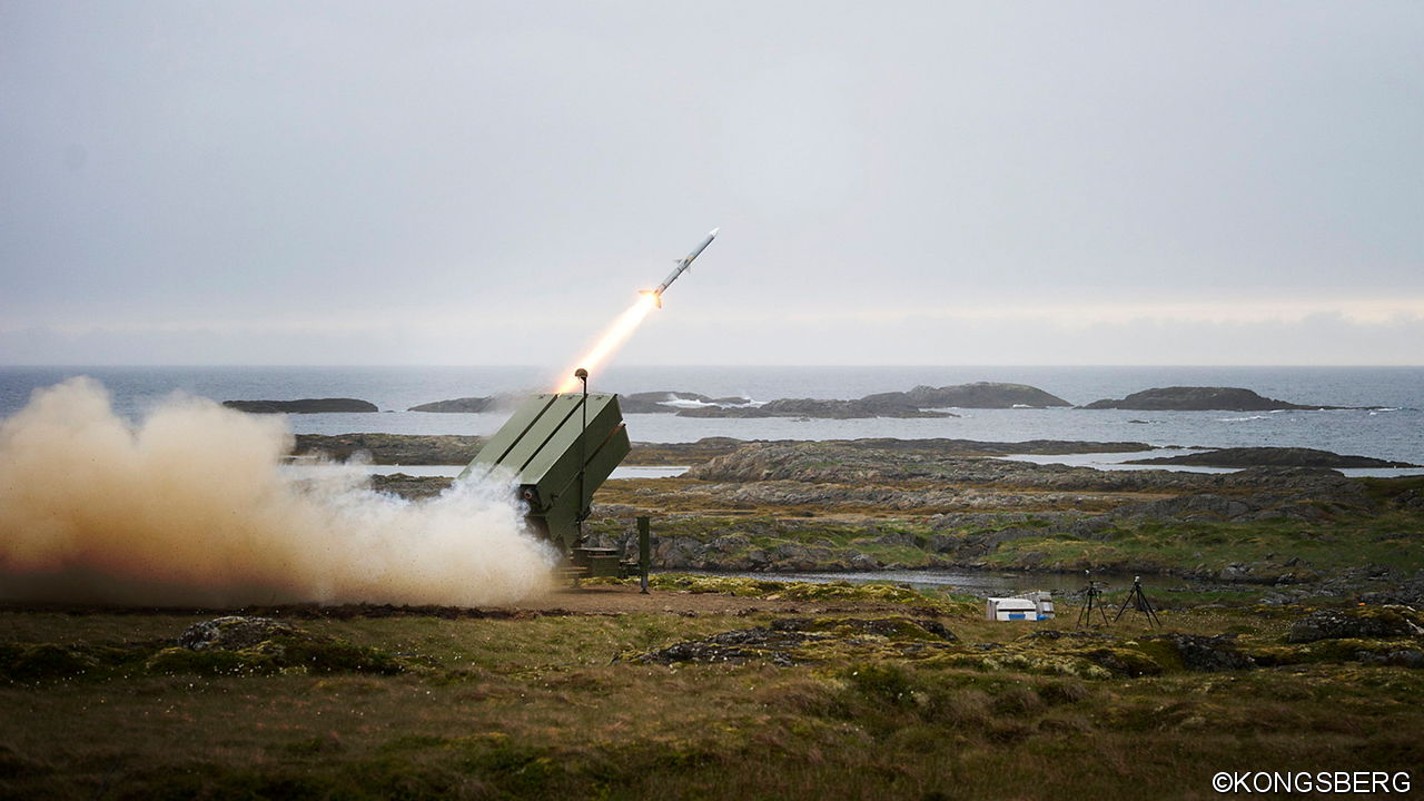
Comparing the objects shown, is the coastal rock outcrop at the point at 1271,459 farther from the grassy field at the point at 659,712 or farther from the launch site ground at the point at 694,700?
the grassy field at the point at 659,712

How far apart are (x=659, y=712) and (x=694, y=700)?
120 cm

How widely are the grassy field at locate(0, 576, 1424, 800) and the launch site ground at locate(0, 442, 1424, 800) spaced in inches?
2.8

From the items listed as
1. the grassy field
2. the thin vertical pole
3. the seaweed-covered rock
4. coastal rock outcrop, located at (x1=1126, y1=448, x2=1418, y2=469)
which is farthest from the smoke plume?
coastal rock outcrop, located at (x1=1126, y1=448, x2=1418, y2=469)

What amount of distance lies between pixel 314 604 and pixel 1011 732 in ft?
64.6

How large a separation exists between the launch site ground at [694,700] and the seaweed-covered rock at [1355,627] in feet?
0.22

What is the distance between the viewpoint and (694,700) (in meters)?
24.8

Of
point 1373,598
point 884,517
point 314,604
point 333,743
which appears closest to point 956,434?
point 884,517

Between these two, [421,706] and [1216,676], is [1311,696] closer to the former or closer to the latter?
[1216,676]

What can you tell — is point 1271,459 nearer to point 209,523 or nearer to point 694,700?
point 209,523

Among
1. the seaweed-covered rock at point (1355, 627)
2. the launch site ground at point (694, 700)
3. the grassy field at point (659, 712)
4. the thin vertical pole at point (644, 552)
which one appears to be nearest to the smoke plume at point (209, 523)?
→ the launch site ground at point (694, 700)

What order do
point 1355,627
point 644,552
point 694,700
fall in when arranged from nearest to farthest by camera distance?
point 694,700
point 1355,627
point 644,552

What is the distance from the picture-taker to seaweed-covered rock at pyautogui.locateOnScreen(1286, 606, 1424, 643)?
31641 mm

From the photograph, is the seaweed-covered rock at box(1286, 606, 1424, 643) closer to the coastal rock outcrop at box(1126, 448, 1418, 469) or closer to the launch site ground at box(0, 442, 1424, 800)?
the launch site ground at box(0, 442, 1424, 800)

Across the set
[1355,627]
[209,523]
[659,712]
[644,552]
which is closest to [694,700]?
[659,712]
